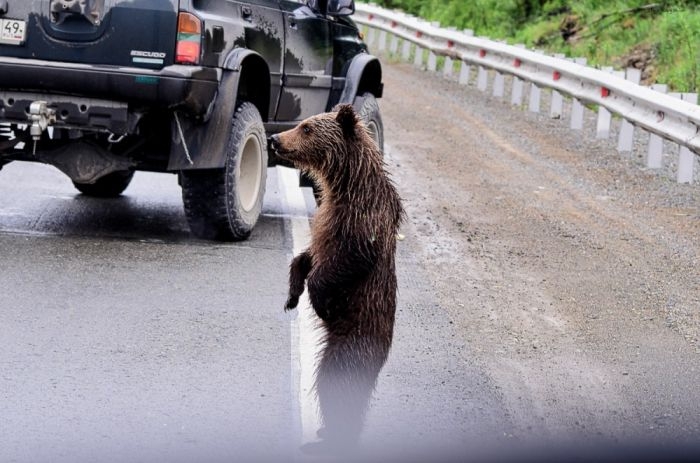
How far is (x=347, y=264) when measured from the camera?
544cm

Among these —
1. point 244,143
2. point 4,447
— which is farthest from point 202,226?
point 4,447

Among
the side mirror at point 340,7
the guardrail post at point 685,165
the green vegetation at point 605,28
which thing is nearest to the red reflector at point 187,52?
the side mirror at point 340,7

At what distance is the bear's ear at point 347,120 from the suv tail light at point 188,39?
3700 mm

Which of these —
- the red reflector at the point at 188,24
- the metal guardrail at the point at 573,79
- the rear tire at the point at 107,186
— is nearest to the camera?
the red reflector at the point at 188,24

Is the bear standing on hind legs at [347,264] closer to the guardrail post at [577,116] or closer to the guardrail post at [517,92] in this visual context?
the guardrail post at [577,116]

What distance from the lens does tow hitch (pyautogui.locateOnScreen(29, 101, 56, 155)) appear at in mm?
9109

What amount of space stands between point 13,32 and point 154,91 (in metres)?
1.01

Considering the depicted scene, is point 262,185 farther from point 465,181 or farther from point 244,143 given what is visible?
point 465,181

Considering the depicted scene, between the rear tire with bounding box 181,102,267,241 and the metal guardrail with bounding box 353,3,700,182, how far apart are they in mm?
4638

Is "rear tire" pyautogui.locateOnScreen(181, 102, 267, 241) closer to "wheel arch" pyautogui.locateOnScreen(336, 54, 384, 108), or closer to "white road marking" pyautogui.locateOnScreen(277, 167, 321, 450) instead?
"white road marking" pyautogui.locateOnScreen(277, 167, 321, 450)

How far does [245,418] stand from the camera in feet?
19.3

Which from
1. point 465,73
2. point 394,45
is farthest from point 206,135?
point 394,45

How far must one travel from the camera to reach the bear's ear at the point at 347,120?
5.76m

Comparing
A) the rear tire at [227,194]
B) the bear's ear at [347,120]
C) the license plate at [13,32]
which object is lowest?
the rear tire at [227,194]
